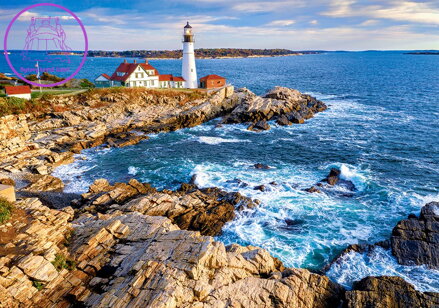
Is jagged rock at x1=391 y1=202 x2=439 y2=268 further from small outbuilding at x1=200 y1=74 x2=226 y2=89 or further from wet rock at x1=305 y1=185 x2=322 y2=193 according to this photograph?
small outbuilding at x1=200 y1=74 x2=226 y2=89

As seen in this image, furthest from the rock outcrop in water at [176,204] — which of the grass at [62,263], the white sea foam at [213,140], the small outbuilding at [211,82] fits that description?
the small outbuilding at [211,82]

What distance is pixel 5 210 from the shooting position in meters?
18.4

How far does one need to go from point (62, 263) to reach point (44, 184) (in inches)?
692

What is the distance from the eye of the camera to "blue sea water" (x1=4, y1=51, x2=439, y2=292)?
22062 millimetres

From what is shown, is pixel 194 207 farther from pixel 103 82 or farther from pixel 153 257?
pixel 103 82

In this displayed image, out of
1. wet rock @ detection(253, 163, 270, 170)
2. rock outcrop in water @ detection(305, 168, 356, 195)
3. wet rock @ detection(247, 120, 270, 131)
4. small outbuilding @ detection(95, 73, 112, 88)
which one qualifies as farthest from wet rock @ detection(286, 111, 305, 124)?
small outbuilding @ detection(95, 73, 112, 88)

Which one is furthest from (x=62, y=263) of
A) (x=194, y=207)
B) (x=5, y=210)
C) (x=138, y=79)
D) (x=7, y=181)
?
(x=138, y=79)

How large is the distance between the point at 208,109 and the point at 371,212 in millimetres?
37818

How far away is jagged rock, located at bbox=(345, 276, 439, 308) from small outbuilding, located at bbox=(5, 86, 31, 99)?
52003 mm

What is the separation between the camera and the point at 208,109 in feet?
191

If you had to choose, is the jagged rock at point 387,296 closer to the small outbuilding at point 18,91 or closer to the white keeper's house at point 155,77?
the small outbuilding at point 18,91

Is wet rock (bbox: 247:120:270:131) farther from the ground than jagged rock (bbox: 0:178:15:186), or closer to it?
farther from the ground

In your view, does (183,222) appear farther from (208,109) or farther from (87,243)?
(208,109)

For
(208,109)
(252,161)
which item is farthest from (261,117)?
(252,161)
